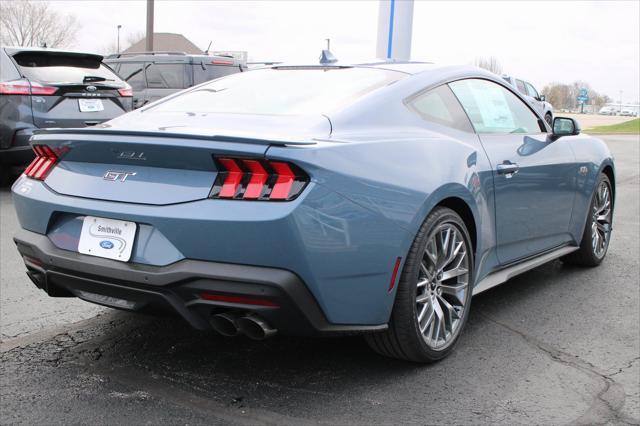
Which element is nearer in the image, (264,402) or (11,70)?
(264,402)

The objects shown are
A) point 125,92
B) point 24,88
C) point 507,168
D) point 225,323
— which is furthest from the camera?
point 125,92

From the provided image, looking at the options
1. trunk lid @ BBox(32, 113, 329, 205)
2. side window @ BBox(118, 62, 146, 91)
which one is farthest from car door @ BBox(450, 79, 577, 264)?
side window @ BBox(118, 62, 146, 91)

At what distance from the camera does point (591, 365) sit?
3607 millimetres

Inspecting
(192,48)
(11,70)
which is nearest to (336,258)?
(11,70)

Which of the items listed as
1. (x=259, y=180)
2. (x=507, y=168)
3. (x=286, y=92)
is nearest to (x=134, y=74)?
(x=286, y=92)

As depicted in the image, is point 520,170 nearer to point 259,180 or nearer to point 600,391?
point 600,391

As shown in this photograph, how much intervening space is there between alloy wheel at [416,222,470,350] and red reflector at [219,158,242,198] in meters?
0.99

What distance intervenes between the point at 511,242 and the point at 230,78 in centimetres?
189

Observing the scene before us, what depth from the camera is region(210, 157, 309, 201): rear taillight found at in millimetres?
2721

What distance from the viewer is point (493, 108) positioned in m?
4.34

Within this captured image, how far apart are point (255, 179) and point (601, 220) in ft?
12.4

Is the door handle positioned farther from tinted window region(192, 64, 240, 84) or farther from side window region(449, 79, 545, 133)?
tinted window region(192, 64, 240, 84)

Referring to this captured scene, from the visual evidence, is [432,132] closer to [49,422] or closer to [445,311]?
[445,311]

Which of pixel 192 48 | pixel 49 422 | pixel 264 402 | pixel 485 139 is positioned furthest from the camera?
pixel 192 48
